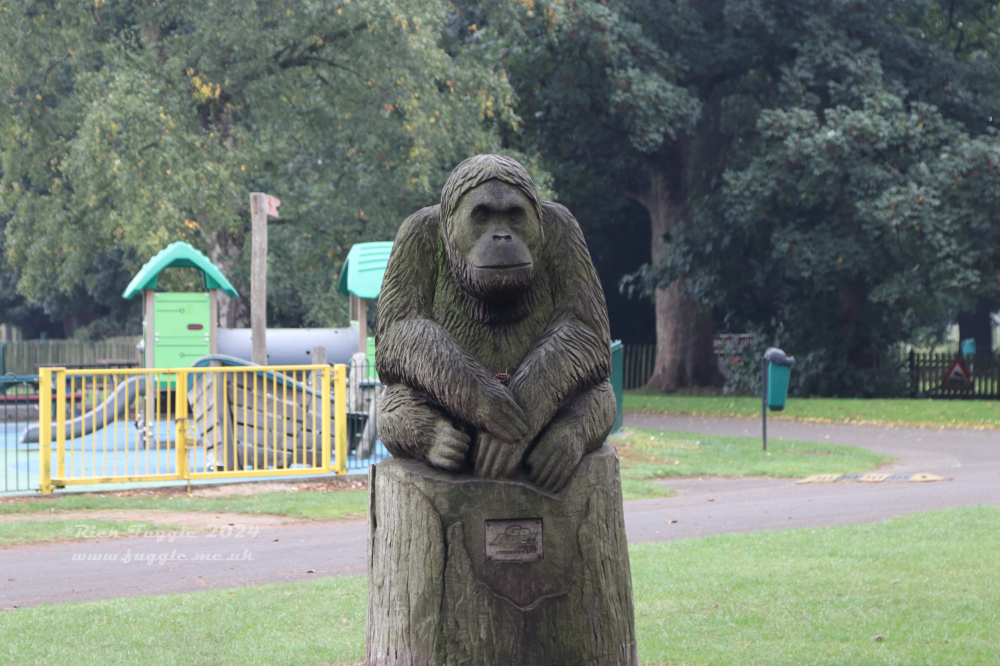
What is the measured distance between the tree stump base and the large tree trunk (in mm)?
22846

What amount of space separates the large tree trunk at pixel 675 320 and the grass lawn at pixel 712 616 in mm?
18974

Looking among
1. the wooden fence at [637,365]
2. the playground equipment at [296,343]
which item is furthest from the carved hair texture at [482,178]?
the wooden fence at [637,365]

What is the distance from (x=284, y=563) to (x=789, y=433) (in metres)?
12.2

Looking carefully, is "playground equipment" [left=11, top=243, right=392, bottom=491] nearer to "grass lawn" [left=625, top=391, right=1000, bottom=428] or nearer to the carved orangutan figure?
Result: the carved orangutan figure

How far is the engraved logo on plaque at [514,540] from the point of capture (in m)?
3.75

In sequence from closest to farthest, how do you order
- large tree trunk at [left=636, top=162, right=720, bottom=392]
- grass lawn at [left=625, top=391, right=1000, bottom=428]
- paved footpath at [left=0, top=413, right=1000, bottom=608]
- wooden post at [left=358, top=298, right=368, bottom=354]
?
paved footpath at [left=0, top=413, right=1000, bottom=608], wooden post at [left=358, top=298, right=368, bottom=354], grass lawn at [left=625, top=391, right=1000, bottom=428], large tree trunk at [left=636, top=162, right=720, bottom=392]

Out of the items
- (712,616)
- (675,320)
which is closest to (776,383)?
(712,616)

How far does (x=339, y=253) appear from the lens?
22.8 meters

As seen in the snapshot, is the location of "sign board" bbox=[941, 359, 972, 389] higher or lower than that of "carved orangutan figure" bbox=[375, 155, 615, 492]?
lower

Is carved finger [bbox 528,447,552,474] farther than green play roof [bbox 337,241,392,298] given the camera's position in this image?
No

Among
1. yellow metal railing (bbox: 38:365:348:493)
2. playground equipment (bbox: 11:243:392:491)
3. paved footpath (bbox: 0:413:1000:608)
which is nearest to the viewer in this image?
paved footpath (bbox: 0:413:1000:608)

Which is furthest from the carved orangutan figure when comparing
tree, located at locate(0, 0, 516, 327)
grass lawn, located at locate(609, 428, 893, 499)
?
tree, located at locate(0, 0, 516, 327)

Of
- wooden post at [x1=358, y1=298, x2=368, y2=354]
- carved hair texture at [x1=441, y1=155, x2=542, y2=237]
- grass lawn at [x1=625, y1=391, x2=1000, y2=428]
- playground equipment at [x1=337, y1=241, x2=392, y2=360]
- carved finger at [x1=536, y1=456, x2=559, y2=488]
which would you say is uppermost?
playground equipment at [x1=337, y1=241, x2=392, y2=360]

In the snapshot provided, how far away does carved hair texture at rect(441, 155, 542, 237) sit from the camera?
3838 millimetres
